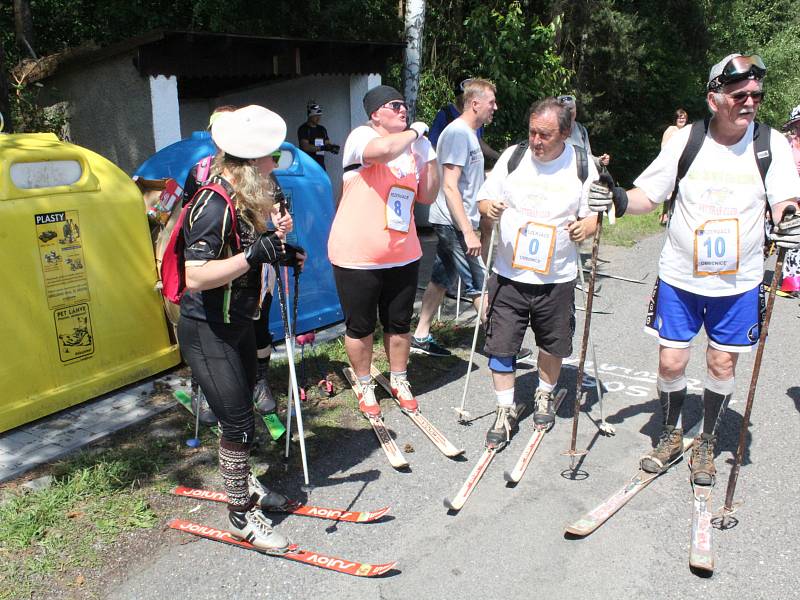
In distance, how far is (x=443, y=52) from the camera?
13391mm

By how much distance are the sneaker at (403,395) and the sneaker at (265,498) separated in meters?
1.22

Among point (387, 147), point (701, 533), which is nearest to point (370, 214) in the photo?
point (387, 147)

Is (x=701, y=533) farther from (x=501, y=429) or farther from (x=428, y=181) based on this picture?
(x=428, y=181)

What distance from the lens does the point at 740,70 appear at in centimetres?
310

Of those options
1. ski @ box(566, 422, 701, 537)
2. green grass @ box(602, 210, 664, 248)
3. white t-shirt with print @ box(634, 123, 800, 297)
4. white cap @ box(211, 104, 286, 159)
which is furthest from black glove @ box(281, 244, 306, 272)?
green grass @ box(602, 210, 664, 248)

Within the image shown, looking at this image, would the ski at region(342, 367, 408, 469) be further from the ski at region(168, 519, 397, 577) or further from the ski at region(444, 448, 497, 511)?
the ski at region(168, 519, 397, 577)

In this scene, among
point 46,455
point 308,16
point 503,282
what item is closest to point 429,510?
point 503,282

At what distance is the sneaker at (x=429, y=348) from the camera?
5344mm

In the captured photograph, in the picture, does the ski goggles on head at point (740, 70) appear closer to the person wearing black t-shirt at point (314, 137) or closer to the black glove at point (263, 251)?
the black glove at point (263, 251)

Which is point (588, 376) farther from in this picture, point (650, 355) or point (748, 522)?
point (748, 522)

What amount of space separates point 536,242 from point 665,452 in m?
1.31

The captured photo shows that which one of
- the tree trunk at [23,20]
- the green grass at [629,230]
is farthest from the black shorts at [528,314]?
the tree trunk at [23,20]

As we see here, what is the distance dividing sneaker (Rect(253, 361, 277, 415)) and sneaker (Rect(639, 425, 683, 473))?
82.8 inches

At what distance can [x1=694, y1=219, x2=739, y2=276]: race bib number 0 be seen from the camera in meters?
3.27
